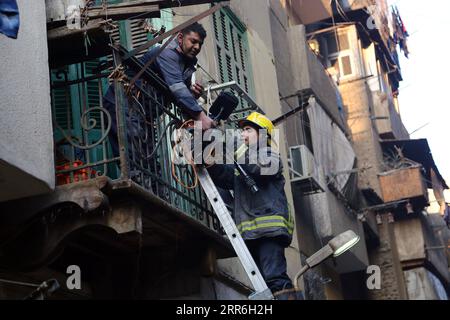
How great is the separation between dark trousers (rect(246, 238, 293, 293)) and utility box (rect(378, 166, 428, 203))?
1376 centimetres

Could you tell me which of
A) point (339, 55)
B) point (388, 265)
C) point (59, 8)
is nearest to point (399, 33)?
point (339, 55)

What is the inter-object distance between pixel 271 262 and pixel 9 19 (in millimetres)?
2999

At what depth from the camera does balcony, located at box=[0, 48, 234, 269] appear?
302 inches

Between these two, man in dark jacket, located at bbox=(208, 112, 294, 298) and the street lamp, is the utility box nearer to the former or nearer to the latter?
man in dark jacket, located at bbox=(208, 112, 294, 298)

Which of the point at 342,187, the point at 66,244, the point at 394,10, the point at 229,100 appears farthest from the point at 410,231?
the point at 66,244

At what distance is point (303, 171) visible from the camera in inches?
596

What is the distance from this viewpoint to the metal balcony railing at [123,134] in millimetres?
8000

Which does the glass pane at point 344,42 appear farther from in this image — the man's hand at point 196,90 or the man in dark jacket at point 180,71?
the man in dark jacket at point 180,71

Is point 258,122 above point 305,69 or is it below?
below

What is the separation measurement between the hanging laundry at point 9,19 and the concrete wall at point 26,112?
51cm

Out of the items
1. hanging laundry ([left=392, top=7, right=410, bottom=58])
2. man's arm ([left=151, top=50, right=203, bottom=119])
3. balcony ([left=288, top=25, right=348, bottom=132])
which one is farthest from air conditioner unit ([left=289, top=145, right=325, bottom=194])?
hanging laundry ([left=392, top=7, right=410, bottom=58])

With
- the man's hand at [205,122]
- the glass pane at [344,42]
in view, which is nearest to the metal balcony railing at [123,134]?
the man's hand at [205,122]

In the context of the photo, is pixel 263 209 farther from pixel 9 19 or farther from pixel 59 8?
pixel 9 19
